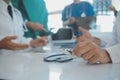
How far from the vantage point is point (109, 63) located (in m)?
0.72

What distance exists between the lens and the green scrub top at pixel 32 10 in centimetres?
171

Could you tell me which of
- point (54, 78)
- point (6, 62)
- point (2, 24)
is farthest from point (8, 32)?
point (54, 78)

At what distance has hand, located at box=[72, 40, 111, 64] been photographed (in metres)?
0.67

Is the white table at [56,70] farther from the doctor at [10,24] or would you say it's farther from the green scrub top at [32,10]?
the green scrub top at [32,10]

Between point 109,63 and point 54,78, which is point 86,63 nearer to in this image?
point 109,63

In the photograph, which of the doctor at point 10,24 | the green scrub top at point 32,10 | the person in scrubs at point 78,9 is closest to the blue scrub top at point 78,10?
the person in scrubs at point 78,9

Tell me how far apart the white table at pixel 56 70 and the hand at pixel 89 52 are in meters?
0.02

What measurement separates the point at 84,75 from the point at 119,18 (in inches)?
23.4

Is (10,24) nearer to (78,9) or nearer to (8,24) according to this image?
(8,24)

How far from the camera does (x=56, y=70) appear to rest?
0.64 metres

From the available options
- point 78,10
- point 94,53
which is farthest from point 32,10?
point 94,53

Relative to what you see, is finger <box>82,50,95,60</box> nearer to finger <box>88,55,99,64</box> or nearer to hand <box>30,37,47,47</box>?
finger <box>88,55,99,64</box>

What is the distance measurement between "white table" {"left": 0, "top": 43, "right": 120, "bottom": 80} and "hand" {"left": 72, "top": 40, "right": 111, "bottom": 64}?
0.02 metres

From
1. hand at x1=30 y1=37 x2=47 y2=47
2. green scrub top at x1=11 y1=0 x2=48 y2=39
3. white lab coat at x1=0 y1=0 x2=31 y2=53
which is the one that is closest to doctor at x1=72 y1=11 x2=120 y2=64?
hand at x1=30 y1=37 x2=47 y2=47
